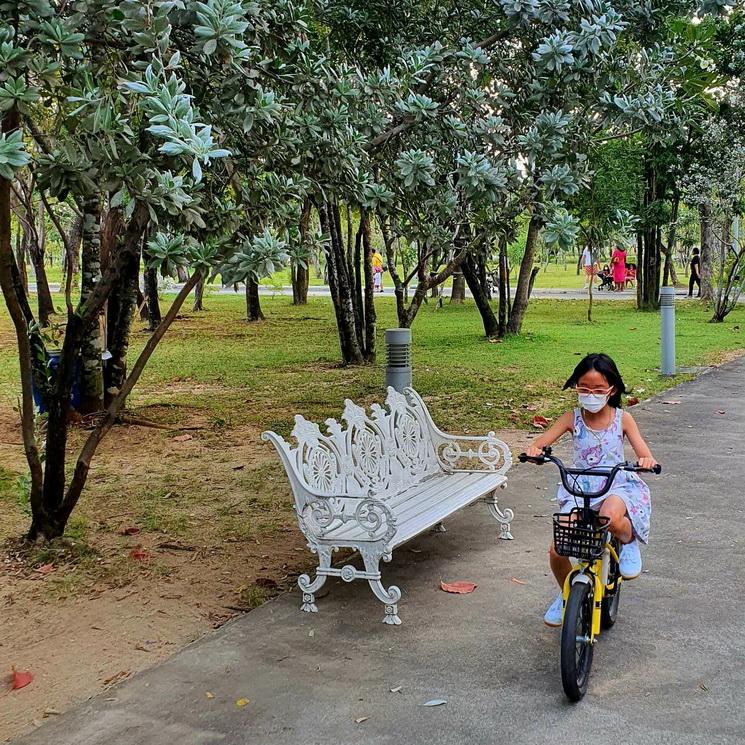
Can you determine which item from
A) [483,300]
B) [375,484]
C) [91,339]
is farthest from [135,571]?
[483,300]

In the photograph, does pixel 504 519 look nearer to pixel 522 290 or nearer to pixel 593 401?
pixel 593 401

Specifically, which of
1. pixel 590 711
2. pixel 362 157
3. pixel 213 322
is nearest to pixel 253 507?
pixel 362 157

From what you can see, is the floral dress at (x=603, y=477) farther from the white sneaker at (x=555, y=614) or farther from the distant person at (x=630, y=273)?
the distant person at (x=630, y=273)

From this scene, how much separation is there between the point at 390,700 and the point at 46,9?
10.6 ft

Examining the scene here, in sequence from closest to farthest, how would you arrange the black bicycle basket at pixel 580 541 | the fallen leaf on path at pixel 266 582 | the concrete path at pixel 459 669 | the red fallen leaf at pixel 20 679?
the concrete path at pixel 459 669
the black bicycle basket at pixel 580 541
the red fallen leaf at pixel 20 679
the fallen leaf on path at pixel 266 582

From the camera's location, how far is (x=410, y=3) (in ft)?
29.6

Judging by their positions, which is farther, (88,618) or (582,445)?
(88,618)

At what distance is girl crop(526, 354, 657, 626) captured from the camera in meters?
4.27

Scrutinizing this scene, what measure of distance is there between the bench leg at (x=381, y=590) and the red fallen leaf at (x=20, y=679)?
168cm

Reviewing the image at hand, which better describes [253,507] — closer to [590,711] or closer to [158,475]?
[158,475]

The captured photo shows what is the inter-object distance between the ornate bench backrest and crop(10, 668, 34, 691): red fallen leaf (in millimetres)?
1559

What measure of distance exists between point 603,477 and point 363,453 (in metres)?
1.75

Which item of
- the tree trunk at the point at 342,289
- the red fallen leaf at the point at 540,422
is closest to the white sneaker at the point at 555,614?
the red fallen leaf at the point at 540,422

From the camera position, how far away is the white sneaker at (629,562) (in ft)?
14.3
